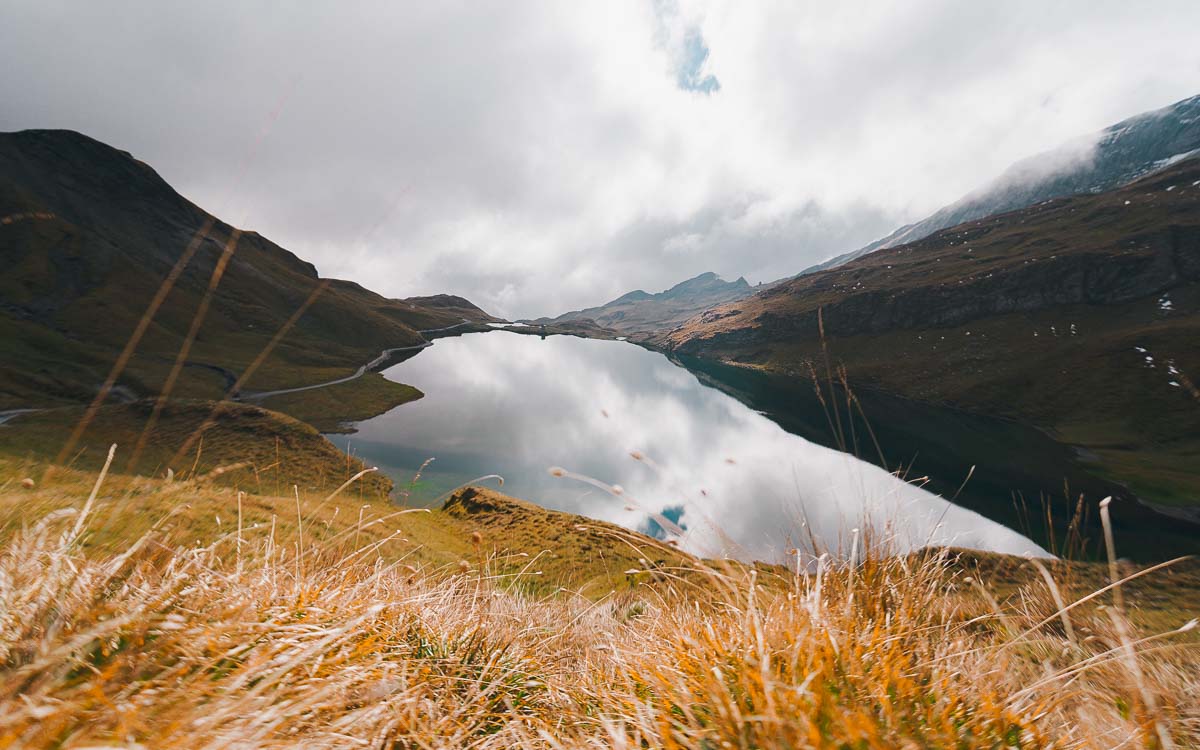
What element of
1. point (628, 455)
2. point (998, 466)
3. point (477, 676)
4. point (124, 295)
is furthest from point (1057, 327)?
point (124, 295)

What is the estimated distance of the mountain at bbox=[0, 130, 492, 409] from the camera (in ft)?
237

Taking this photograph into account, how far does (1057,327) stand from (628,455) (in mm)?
Answer: 139673

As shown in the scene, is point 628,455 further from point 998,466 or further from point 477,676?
point 998,466

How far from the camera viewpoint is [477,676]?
314cm

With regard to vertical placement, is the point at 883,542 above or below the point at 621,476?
above

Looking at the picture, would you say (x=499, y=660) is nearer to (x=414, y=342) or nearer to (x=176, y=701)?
(x=176, y=701)

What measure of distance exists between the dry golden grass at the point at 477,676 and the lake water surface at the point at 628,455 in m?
0.99

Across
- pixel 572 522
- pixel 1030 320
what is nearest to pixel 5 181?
pixel 572 522

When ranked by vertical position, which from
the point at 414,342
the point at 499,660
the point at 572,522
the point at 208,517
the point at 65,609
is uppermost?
Result: the point at 414,342

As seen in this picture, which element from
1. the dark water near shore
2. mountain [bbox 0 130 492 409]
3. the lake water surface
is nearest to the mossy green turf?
the lake water surface

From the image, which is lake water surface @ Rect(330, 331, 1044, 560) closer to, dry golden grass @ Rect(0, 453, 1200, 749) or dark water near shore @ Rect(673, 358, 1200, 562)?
dry golden grass @ Rect(0, 453, 1200, 749)

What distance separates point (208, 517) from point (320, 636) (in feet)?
51.1

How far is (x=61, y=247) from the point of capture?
113250 mm

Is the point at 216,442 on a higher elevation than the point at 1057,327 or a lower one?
higher
